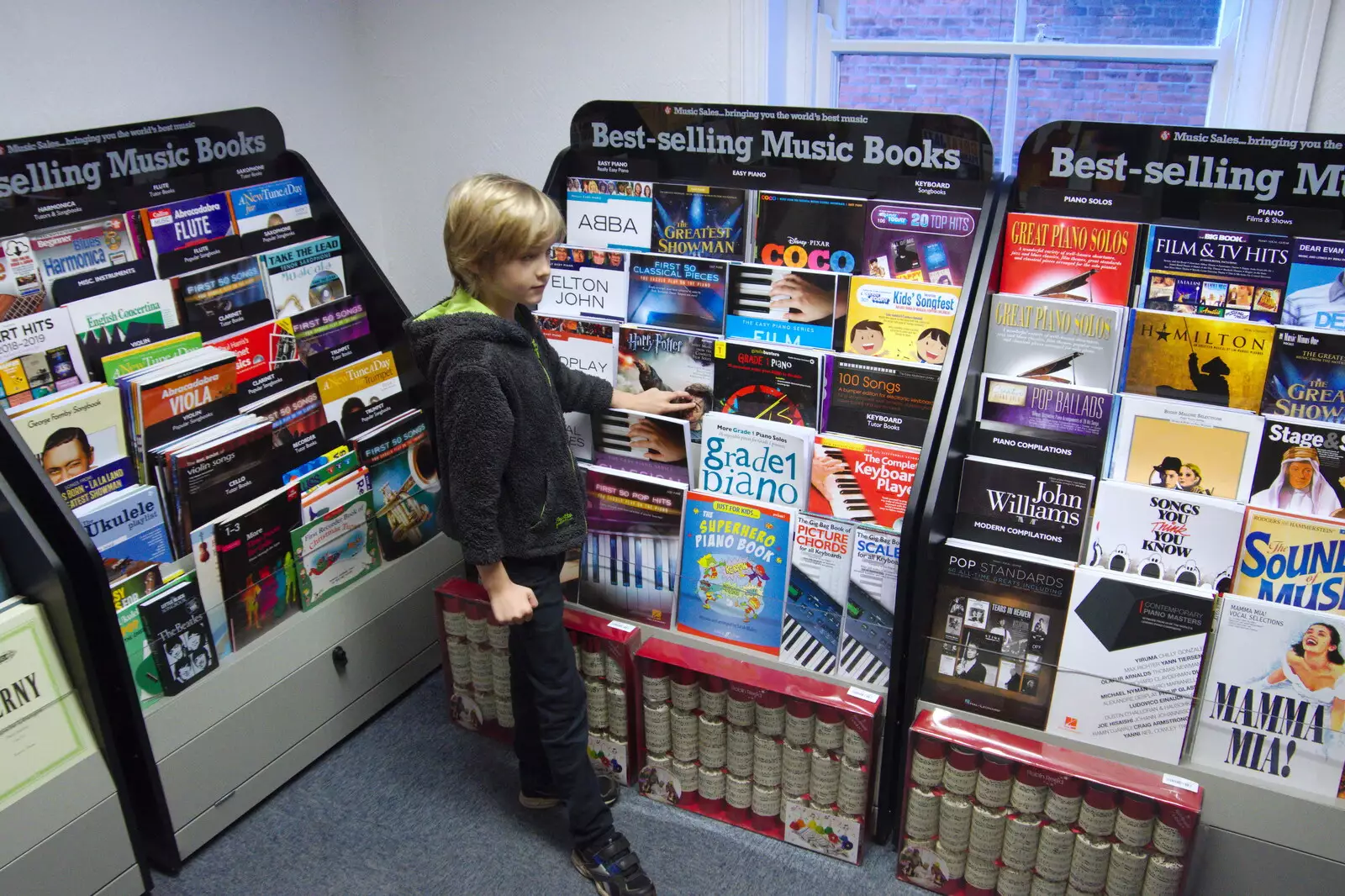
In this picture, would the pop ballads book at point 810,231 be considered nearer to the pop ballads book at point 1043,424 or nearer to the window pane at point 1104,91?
the pop ballads book at point 1043,424

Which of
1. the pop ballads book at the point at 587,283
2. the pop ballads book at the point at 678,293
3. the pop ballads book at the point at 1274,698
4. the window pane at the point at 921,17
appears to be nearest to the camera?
the pop ballads book at the point at 1274,698

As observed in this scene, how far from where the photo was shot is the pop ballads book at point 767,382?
2.24 m

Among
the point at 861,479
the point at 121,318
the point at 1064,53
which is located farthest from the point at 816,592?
the point at 121,318

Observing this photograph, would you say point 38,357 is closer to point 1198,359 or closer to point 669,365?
point 669,365

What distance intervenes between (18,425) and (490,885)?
4.42 ft

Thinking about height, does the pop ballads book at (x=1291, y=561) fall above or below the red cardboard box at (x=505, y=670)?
above

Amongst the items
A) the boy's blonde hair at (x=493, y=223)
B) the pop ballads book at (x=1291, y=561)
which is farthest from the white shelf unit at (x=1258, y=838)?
the boy's blonde hair at (x=493, y=223)

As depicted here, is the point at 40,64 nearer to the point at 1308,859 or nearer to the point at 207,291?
the point at 207,291

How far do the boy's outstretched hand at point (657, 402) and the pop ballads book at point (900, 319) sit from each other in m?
0.39

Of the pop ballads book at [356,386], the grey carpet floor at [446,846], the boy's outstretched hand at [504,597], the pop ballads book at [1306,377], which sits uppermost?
the pop ballads book at [1306,377]

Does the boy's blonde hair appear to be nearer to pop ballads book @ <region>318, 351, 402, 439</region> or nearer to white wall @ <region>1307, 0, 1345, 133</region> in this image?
pop ballads book @ <region>318, 351, 402, 439</region>

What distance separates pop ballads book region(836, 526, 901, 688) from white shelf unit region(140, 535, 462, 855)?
1221 millimetres

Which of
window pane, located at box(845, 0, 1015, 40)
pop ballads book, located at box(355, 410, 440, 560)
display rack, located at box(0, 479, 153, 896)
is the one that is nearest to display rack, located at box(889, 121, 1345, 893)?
window pane, located at box(845, 0, 1015, 40)

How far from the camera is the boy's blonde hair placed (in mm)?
1883
